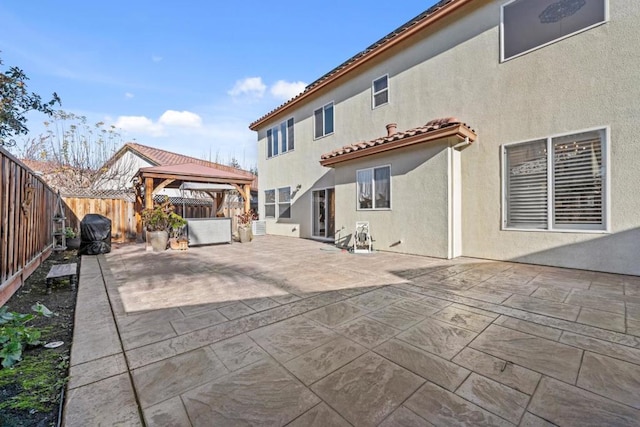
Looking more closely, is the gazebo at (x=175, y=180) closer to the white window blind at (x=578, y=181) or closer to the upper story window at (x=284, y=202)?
the upper story window at (x=284, y=202)

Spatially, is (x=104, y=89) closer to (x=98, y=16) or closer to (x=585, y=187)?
(x=98, y=16)

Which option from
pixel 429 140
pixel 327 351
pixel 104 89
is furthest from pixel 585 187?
pixel 104 89

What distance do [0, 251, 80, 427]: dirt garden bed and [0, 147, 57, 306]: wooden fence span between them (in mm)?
549

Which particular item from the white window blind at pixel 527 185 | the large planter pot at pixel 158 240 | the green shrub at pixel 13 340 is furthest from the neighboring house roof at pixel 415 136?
the green shrub at pixel 13 340

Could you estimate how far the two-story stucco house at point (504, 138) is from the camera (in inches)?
193

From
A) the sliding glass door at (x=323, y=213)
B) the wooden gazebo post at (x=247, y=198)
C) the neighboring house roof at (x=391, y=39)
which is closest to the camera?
the neighboring house roof at (x=391, y=39)

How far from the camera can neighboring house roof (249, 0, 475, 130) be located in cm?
700

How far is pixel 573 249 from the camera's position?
529 centimetres

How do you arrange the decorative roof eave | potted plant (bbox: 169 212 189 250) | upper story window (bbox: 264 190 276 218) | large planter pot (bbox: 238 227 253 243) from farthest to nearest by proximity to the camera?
upper story window (bbox: 264 190 276 218), large planter pot (bbox: 238 227 253 243), potted plant (bbox: 169 212 189 250), the decorative roof eave

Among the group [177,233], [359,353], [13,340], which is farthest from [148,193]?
[359,353]

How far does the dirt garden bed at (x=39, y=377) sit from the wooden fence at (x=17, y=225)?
55cm

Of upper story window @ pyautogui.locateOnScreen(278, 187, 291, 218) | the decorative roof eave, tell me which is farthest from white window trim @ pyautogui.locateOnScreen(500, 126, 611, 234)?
upper story window @ pyautogui.locateOnScreen(278, 187, 291, 218)

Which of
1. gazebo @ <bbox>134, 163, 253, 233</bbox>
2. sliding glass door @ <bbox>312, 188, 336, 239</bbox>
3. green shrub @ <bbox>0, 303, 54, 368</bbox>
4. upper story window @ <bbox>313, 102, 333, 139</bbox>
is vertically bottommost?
green shrub @ <bbox>0, 303, 54, 368</bbox>

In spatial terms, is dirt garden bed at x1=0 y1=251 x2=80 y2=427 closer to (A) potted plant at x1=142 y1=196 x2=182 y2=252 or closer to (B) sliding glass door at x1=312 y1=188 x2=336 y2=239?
(A) potted plant at x1=142 y1=196 x2=182 y2=252
